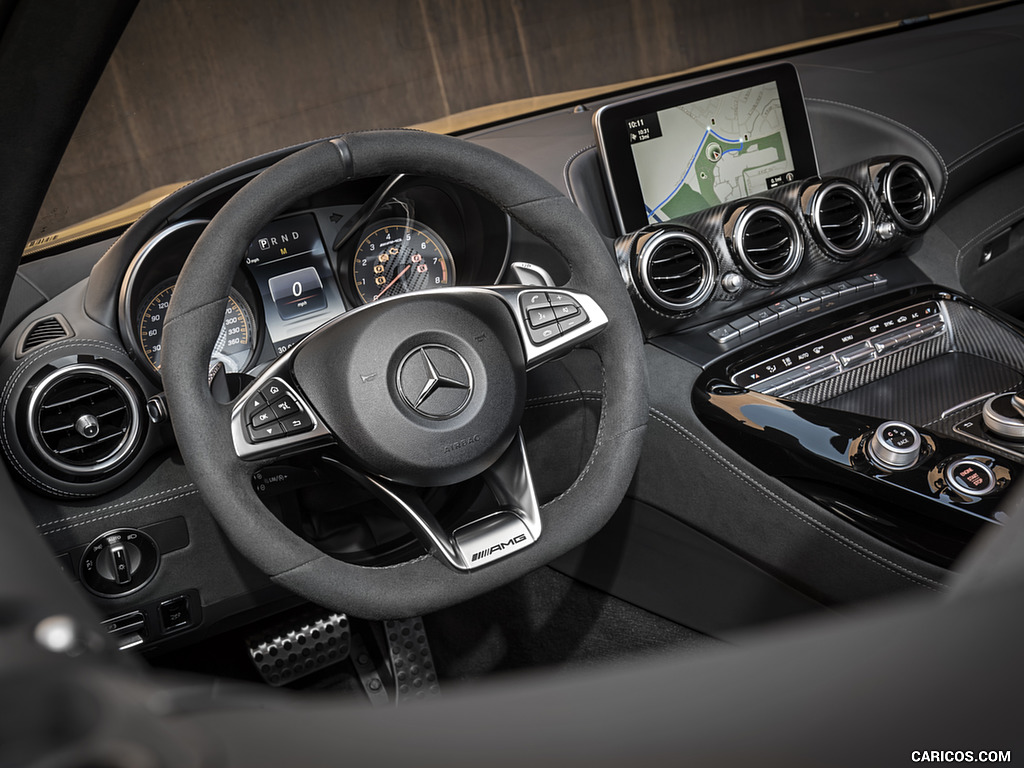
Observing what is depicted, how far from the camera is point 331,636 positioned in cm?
159

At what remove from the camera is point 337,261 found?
4.41 feet

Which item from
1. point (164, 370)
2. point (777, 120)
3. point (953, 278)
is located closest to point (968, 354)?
point (953, 278)

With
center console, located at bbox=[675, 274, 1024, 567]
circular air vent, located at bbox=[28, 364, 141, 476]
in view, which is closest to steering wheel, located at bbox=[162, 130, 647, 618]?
circular air vent, located at bbox=[28, 364, 141, 476]

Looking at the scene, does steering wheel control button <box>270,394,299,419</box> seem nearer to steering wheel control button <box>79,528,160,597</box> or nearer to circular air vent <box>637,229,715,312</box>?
steering wheel control button <box>79,528,160,597</box>

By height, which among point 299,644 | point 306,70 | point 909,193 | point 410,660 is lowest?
point 410,660

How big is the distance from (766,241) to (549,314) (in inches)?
24.7

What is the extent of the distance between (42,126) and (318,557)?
0.53 m

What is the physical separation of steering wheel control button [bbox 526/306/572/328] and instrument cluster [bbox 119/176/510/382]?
0.24 meters

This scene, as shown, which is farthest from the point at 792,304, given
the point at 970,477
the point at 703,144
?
the point at 970,477

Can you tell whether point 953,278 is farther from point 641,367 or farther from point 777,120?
point 641,367

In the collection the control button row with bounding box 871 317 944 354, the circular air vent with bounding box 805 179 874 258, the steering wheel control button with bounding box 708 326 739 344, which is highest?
the circular air vent with bounding box 805 179 874 258

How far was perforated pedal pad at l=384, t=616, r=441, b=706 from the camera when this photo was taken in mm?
1648

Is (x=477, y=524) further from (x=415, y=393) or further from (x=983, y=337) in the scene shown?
(x=983, y=337)

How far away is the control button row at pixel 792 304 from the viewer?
1507mm
